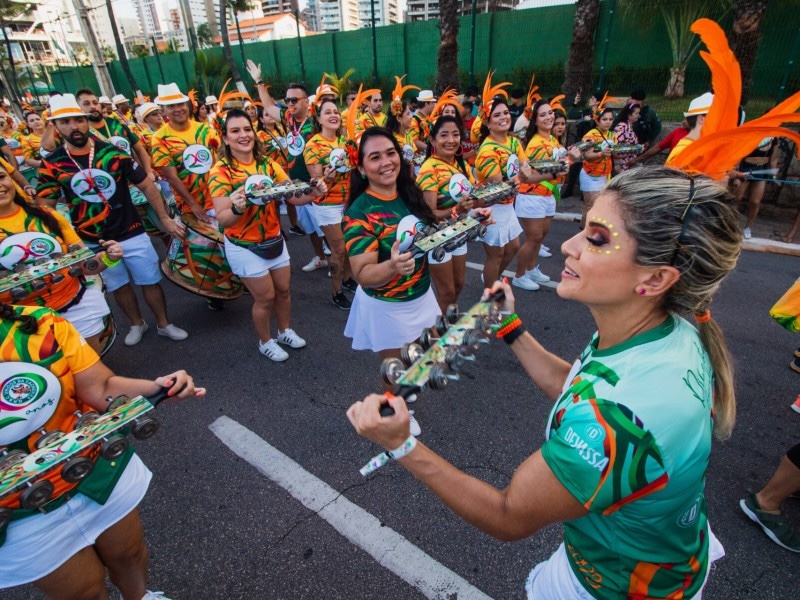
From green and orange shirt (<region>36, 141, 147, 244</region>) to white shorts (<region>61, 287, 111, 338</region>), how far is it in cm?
91

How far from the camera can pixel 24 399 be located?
167cm

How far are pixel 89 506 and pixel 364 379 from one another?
2.54 metres

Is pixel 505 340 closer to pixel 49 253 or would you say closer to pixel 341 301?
pixel 49 253

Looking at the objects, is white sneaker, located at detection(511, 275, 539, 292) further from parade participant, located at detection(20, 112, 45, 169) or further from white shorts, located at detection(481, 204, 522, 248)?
parade participant, located at detection(20, 112, 45, 169)

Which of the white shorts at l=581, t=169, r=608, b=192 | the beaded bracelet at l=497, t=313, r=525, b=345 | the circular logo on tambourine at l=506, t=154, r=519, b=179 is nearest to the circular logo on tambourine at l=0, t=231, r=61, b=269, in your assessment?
the beaded bracelet at l=497, t=313, r=525, b=345

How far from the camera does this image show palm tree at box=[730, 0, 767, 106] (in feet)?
26.7

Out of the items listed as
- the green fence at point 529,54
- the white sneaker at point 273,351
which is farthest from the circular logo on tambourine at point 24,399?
the green fence at point 529,54

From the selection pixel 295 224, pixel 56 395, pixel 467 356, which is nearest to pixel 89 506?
pixel 56 395

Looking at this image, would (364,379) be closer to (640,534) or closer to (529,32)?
(640,534)

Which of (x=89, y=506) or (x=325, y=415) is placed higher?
(x=89, y=506)

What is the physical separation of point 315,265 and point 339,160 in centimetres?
210

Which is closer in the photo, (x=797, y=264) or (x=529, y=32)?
(x=797, y=264)

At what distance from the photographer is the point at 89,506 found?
180cm

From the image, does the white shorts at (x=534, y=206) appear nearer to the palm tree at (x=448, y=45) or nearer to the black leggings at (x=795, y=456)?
the black leggings at (x=795, y=456)
